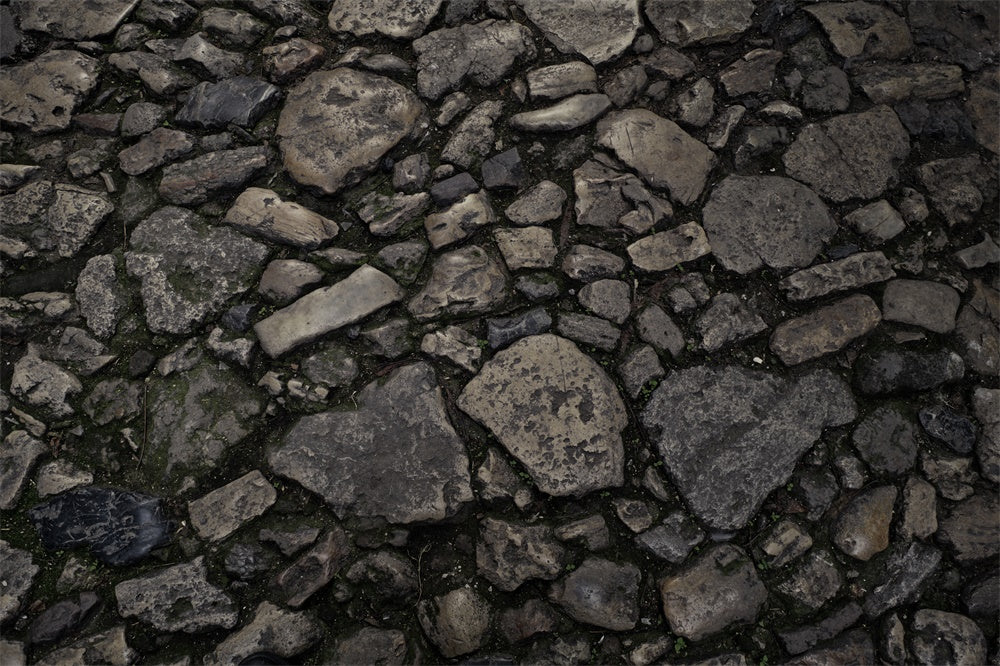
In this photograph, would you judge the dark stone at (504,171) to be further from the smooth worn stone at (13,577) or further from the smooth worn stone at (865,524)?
the smooth worn stone at (13,577)

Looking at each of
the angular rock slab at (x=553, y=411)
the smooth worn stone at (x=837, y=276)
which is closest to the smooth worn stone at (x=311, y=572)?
the angular rock slab at (x=553, y=411)

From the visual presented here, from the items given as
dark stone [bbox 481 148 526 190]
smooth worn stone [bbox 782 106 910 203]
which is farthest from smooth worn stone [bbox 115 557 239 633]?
smooth worn stone [bbox 782 106 910 203]

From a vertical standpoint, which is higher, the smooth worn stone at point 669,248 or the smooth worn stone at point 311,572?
the smooth worn stone at point 669,248

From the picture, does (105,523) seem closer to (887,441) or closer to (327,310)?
(327,310)

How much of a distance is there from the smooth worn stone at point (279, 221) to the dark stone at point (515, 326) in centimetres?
76

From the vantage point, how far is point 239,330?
2576 mm

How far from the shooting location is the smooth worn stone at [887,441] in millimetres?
2475

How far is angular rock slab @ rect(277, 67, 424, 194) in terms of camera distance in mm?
2830

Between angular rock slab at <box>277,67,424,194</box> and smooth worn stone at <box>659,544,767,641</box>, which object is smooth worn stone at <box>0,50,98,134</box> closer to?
angular rock slab at <box>277,67,424,194</box>

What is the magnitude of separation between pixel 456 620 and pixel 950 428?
1.94 meters

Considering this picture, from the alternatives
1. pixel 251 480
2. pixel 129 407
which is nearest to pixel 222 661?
pixel 251 480

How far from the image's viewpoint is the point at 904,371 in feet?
8.46

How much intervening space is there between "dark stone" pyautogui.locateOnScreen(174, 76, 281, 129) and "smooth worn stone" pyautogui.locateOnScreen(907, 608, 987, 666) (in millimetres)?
3190

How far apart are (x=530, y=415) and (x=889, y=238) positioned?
1.67 m
